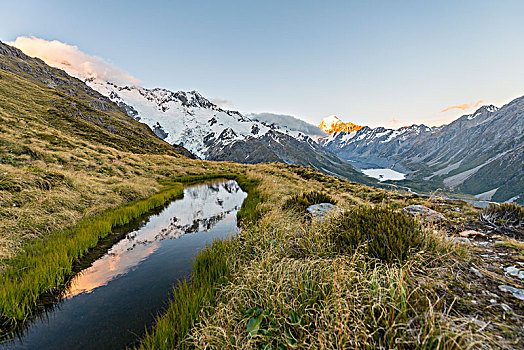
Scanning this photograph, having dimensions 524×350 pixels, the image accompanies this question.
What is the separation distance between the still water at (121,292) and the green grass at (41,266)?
18.5 inches

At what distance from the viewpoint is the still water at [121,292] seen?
4.81 meters

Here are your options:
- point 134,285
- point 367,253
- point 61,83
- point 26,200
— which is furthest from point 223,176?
point 61,83

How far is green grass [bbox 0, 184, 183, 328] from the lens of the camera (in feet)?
16.6

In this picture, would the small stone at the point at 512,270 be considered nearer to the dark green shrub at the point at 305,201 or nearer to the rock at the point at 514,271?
the rock at the point at 514,271

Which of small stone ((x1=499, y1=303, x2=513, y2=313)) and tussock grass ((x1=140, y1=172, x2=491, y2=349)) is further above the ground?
small stone ((x1=499, y1=303, x2=513, y2=313))

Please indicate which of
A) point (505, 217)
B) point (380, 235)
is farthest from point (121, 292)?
point (505, 217)

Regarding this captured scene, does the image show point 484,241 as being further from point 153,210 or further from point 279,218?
point 153,210

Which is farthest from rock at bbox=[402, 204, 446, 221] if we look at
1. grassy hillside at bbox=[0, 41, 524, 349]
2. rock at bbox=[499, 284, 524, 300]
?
rock at bbox=[499, 284, 524, 300]

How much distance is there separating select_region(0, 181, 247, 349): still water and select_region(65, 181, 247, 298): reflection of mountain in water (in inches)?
1.1

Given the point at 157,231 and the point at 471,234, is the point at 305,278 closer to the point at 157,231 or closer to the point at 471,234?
the point at 471,234

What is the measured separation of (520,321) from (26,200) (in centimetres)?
1674

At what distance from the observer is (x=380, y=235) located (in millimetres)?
5109

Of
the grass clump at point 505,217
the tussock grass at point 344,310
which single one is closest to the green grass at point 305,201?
the tussock grass at point 344,310

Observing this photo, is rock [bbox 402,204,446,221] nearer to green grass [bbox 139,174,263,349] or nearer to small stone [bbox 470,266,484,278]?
small stone [bbox 470,266,484,278]
